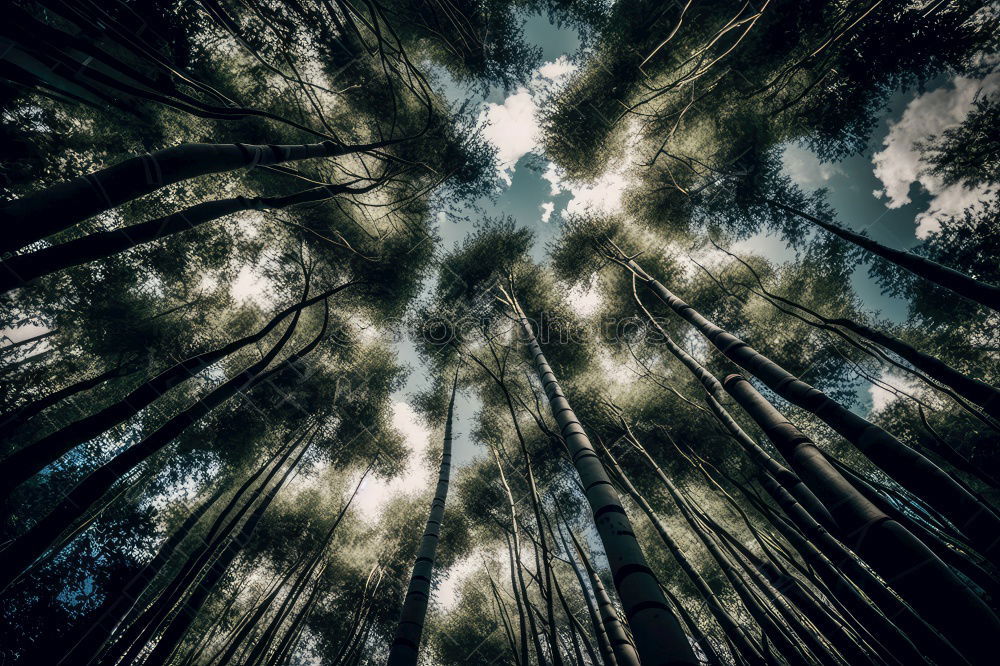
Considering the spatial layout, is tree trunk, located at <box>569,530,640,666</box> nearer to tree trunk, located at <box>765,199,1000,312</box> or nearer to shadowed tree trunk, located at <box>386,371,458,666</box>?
shadowed tree trunk, located at <box>386,371,458,666</box>

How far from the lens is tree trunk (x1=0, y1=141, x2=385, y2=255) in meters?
1.09

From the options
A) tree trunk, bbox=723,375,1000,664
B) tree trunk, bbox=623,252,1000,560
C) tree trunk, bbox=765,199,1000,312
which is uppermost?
tree trunk, bbox=765,199,1000,312

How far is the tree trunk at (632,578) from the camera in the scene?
1.12m

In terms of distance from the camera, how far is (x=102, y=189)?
1.24 metres

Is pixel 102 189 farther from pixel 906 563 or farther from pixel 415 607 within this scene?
pixel 906 563

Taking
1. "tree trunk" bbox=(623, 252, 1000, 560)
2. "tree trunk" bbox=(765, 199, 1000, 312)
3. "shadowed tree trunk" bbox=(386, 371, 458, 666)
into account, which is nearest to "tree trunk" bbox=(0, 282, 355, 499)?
"shadowed tree trunk" bbox=(386, 371, 458, 666)

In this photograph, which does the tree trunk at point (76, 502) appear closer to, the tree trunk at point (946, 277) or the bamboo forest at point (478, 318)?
the bamboo forest at point (478, 318)

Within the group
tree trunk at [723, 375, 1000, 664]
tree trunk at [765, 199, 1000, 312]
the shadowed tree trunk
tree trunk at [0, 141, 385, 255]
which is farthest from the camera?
tree trunk at [765, 199, 1000, 312]

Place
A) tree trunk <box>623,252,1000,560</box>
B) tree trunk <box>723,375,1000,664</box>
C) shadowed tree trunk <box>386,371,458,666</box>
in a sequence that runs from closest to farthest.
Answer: tree trunk <box>723,375,1000,664</box> < tree trunk <box>623,252,1000,560</box> < shadowed tree trunk <box>386,371,458,666</box>

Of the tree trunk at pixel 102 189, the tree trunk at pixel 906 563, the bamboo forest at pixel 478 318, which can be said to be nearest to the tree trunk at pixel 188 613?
the bamboo forest at pixel 478 318

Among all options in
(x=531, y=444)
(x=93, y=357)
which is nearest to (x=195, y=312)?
(x=93, y=357)

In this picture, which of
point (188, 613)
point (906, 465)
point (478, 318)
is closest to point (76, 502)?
point (188, 613)

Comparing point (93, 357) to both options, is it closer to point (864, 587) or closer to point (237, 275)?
point (237, 275)

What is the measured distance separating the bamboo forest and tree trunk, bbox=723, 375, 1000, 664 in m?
0.13
